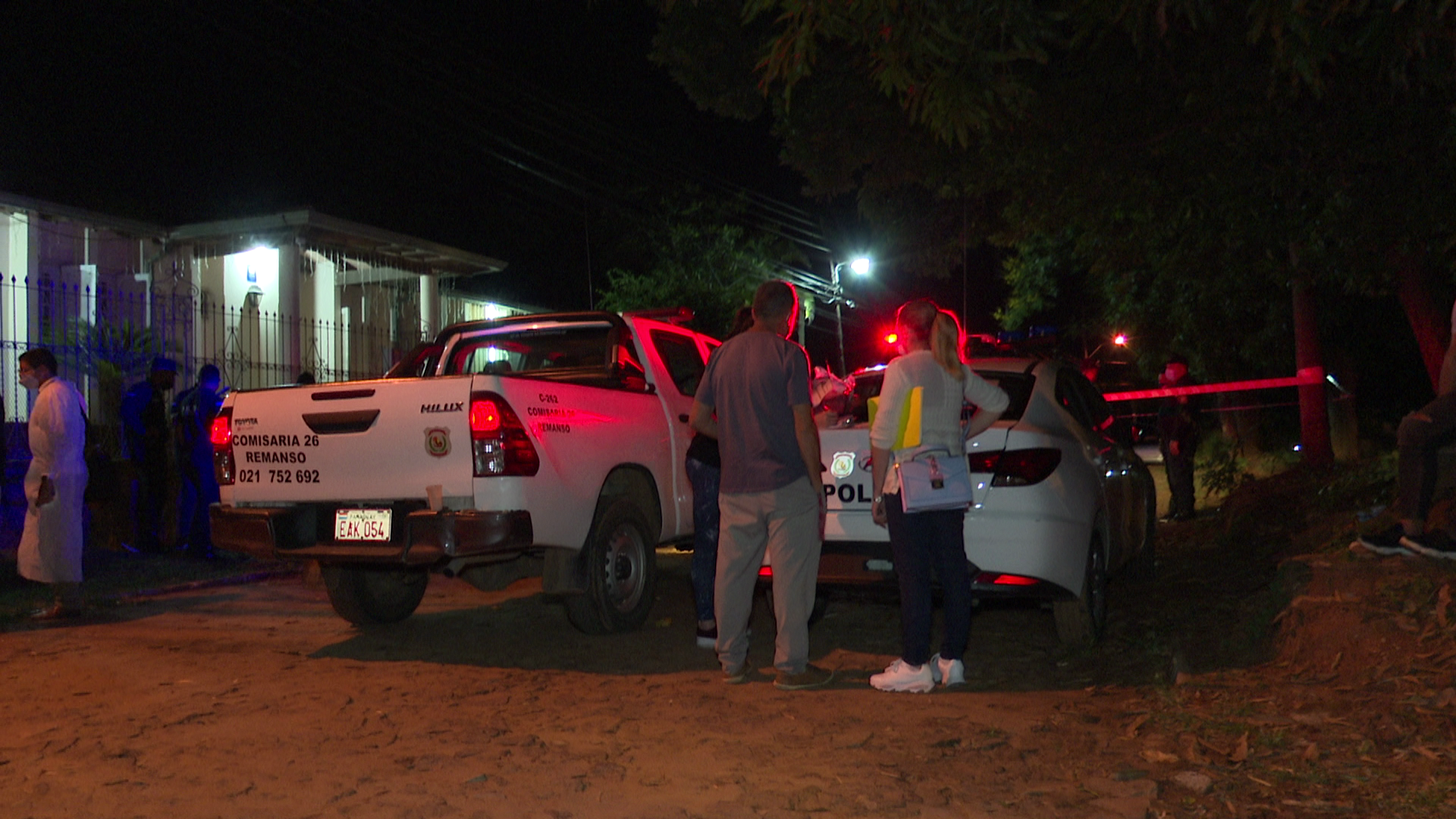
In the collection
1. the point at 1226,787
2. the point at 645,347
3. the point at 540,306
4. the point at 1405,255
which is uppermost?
the point at 540,306

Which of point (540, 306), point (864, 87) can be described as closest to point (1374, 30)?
point (864, 87)

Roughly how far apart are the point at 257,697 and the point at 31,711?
926mm

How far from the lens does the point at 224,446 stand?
6641 millimetres

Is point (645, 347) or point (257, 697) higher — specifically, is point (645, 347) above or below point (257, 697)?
above

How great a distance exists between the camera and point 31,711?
208 inches

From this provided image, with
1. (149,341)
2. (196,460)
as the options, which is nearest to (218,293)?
(149,341)

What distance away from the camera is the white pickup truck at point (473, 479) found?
5.87m

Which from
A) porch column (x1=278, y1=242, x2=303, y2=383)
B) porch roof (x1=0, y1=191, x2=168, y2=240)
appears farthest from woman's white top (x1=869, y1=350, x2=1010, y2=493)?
porch roof (x1=0, y1=191, x2=168, y2=240)

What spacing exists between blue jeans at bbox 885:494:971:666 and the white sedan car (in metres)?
0.35

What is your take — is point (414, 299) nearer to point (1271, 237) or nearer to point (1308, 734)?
point (1271, 237)

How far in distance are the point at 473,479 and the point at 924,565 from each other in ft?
7.18

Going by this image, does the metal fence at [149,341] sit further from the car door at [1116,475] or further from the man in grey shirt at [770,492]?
the car door at [1116,475]

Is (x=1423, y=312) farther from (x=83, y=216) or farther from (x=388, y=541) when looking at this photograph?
(x=83, y=216)

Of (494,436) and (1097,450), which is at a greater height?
(494,436)
